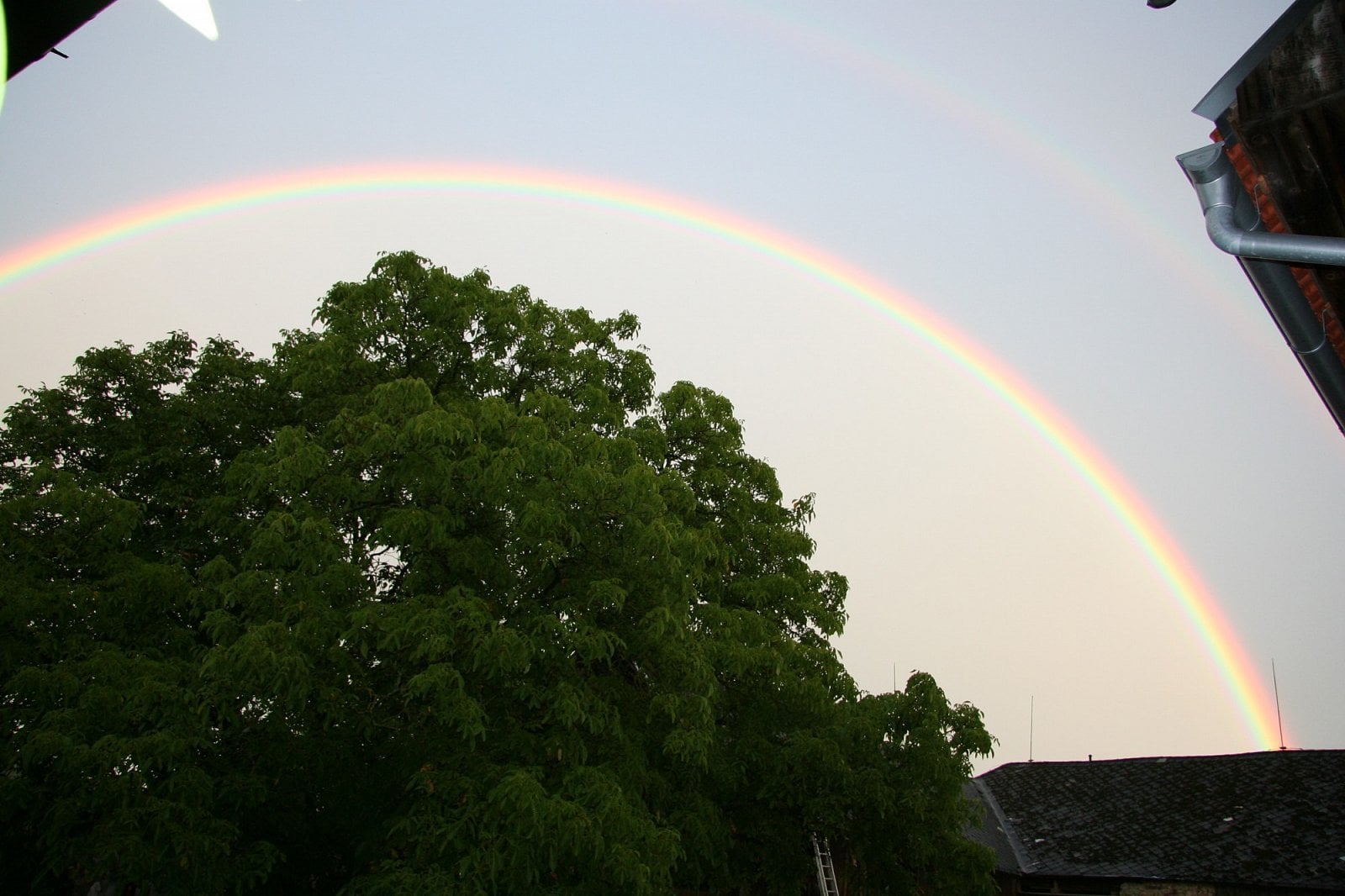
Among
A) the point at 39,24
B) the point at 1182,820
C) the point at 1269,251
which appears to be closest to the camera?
the point at 39,24

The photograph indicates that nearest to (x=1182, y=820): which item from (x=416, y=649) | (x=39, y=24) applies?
(x=416, y=649)

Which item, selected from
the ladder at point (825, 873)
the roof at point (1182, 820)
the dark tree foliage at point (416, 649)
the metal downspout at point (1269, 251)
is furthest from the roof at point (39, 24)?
the roof at point (1182, 820)

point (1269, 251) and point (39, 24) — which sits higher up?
point (1269, 251)

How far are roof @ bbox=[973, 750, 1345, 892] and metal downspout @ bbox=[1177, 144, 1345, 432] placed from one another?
21.6 meters

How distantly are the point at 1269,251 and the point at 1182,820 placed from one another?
86.3 feet

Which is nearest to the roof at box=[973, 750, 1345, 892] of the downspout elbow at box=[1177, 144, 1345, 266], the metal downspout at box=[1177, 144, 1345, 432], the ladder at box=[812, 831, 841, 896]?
the ladder at box=[812, 831, 841, 896]

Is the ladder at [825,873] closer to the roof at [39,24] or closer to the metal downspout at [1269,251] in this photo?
the metal downspout at [1269,251]

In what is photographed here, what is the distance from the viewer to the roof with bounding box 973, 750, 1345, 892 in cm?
2292

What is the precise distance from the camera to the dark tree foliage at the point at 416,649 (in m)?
9.66

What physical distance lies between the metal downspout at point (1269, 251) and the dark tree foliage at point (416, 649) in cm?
678

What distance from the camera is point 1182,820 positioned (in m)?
25.9

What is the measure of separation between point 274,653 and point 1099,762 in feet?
92.9

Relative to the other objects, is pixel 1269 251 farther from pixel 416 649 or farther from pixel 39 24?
pixel 416 649

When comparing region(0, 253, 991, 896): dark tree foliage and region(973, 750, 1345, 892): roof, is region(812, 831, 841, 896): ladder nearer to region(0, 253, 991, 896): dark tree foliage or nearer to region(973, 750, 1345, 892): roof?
region(0, 253, 991, 896): dark tree foliage
